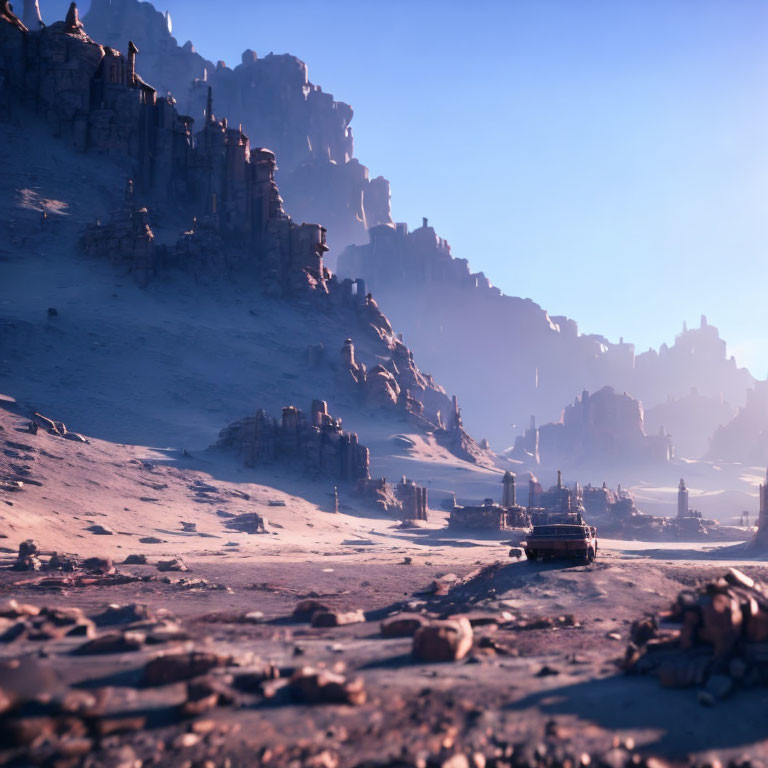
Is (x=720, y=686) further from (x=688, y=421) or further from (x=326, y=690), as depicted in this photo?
(x=688, y=421)

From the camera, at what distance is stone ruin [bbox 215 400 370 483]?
192ft

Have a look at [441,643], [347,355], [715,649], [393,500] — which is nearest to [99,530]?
[441,643]

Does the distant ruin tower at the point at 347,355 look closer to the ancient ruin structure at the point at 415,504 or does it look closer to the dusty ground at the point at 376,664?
the ancient ruin structure at the point at 415,504

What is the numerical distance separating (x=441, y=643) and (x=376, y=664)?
3.33 ft

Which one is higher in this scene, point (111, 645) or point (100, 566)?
point (111, 645)

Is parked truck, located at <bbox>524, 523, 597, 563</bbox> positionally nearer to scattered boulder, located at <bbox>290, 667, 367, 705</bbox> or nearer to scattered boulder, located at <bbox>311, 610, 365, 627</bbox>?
scattered boulder, located at <bbox>311, 610, 365, 627</bbox>

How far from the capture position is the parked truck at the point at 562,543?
20.9 metres

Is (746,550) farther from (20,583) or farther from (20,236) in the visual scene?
(20,236)

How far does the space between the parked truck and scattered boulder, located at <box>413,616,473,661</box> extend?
1115cm

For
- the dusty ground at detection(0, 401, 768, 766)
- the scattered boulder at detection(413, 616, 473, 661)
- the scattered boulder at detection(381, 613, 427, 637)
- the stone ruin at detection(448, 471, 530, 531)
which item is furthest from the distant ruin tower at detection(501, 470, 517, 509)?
the scattered boulder at detection(413, 616, 473, 661)

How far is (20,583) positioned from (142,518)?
19.2 m

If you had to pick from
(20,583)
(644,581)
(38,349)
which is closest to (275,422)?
(38,349)

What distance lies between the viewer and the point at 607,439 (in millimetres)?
154750

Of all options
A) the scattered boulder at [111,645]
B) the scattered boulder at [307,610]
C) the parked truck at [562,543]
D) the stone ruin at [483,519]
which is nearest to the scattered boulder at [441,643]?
the scattered boulder at [111,645]
